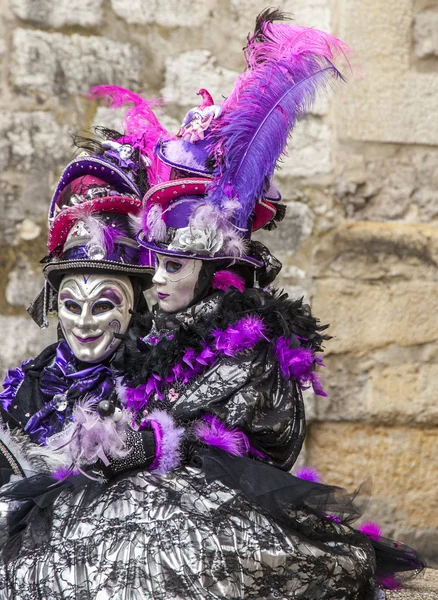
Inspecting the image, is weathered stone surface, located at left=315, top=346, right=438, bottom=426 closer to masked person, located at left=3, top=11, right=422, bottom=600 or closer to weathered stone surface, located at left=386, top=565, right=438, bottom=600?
weathered stone surface, located at left=386, top=565, right=438, bottom=600

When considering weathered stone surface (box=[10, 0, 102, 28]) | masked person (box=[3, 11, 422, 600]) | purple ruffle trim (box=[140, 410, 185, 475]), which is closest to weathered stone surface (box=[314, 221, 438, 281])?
masked person (box=[3, 11, 422, 600])

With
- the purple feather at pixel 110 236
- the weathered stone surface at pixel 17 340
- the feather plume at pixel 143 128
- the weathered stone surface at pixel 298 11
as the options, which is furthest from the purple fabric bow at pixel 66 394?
the weathered stone surface at pixel 298 11

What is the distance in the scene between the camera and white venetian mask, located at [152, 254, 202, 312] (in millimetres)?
3752

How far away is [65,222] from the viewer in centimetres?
412

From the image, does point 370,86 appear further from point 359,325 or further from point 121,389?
point 121,389

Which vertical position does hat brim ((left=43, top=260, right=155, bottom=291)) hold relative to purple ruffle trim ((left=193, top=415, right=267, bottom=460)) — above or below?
above

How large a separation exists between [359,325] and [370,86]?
3.55 feet

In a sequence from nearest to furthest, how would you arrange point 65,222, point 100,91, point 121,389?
point 121,389 → point 65,222 → point 100,91

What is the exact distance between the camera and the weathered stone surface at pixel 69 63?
4.91 meters

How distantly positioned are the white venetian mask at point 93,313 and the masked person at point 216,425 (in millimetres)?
140

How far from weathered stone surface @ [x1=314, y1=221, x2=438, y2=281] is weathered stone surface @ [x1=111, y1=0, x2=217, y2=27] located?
1.17 m

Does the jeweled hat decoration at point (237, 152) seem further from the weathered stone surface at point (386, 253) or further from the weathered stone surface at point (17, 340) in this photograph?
the weathered stone surface at point (17, 340)

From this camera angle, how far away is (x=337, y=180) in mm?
4977

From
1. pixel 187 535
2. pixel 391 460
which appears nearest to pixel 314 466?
pixel 391 460
